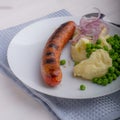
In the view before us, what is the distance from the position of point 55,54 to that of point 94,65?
12cm

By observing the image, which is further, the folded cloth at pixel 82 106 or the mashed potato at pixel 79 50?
the mashed potato at pixel 79 50

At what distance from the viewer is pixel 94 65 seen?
106cm

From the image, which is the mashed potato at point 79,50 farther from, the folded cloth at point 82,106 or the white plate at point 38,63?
the folded cloth at point 82,106

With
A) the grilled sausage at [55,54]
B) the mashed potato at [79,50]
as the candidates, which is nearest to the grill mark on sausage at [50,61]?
the grilled sausage at [55,54]

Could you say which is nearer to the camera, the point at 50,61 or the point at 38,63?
the point at 50,61

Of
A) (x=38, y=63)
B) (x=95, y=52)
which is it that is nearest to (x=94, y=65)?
(x=95, y=52)

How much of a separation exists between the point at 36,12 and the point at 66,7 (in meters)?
0.13

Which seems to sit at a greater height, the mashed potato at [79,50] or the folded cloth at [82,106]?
the mashed potato at [79,50]

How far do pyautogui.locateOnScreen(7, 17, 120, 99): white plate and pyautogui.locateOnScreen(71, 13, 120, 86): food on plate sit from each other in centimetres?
2

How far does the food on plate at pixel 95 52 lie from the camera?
105 centimetres

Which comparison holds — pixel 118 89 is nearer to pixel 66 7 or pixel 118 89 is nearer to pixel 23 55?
pixel 23 55

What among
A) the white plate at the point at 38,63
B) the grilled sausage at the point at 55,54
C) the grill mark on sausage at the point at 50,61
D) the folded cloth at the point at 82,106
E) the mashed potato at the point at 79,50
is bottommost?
the folded cloth at the point at 82,106

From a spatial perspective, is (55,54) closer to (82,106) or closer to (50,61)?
(50,61)

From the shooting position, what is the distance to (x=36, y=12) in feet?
5.03
